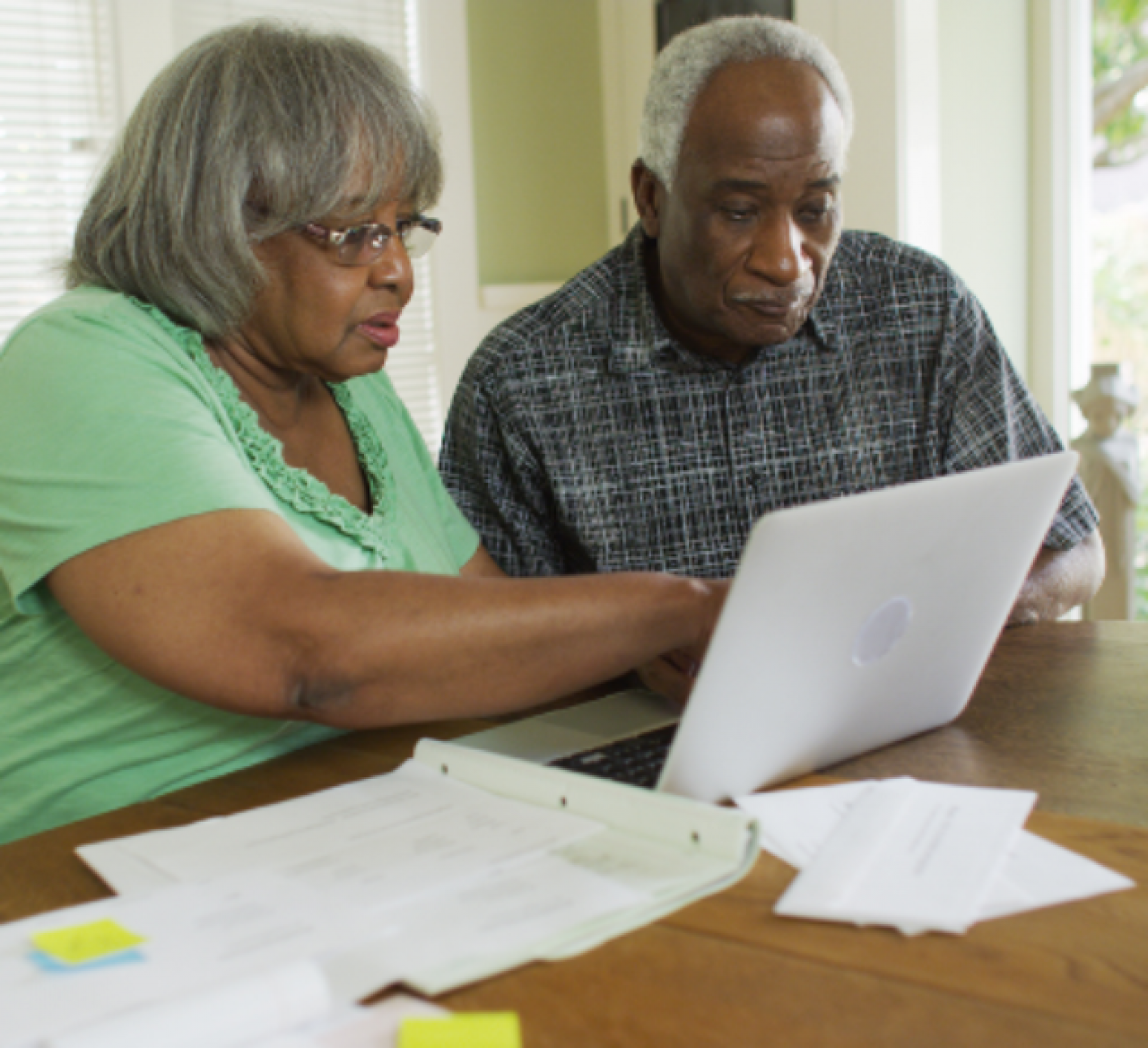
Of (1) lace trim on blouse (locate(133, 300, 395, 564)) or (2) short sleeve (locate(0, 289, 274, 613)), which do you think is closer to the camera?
(2) short sleeve (locate(0, 289, 274, 613))

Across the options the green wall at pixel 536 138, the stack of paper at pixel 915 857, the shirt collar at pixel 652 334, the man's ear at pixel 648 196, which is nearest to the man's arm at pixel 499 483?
the shirt collar at pixel 652 334

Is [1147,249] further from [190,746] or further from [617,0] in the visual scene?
[190,746]

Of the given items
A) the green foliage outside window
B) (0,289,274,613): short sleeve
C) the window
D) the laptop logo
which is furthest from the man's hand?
the green foliage outside window

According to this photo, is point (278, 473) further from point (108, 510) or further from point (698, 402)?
point (698, 402)

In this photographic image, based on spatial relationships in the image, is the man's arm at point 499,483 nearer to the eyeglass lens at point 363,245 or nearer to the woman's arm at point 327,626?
the eyeglass lens at point 363,245

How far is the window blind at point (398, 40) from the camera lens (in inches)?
121

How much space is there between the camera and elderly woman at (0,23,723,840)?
94 cm

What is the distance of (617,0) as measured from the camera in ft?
11.9

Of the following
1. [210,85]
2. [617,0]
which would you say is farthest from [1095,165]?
[210,85]

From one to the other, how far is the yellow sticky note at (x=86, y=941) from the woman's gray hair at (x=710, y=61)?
50.9 inches

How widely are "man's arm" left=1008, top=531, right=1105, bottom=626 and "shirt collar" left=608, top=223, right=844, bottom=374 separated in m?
0.41

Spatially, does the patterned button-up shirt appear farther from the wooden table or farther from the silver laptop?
the wooden table

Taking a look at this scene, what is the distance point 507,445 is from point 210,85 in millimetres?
691

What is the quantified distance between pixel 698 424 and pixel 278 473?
718mm
